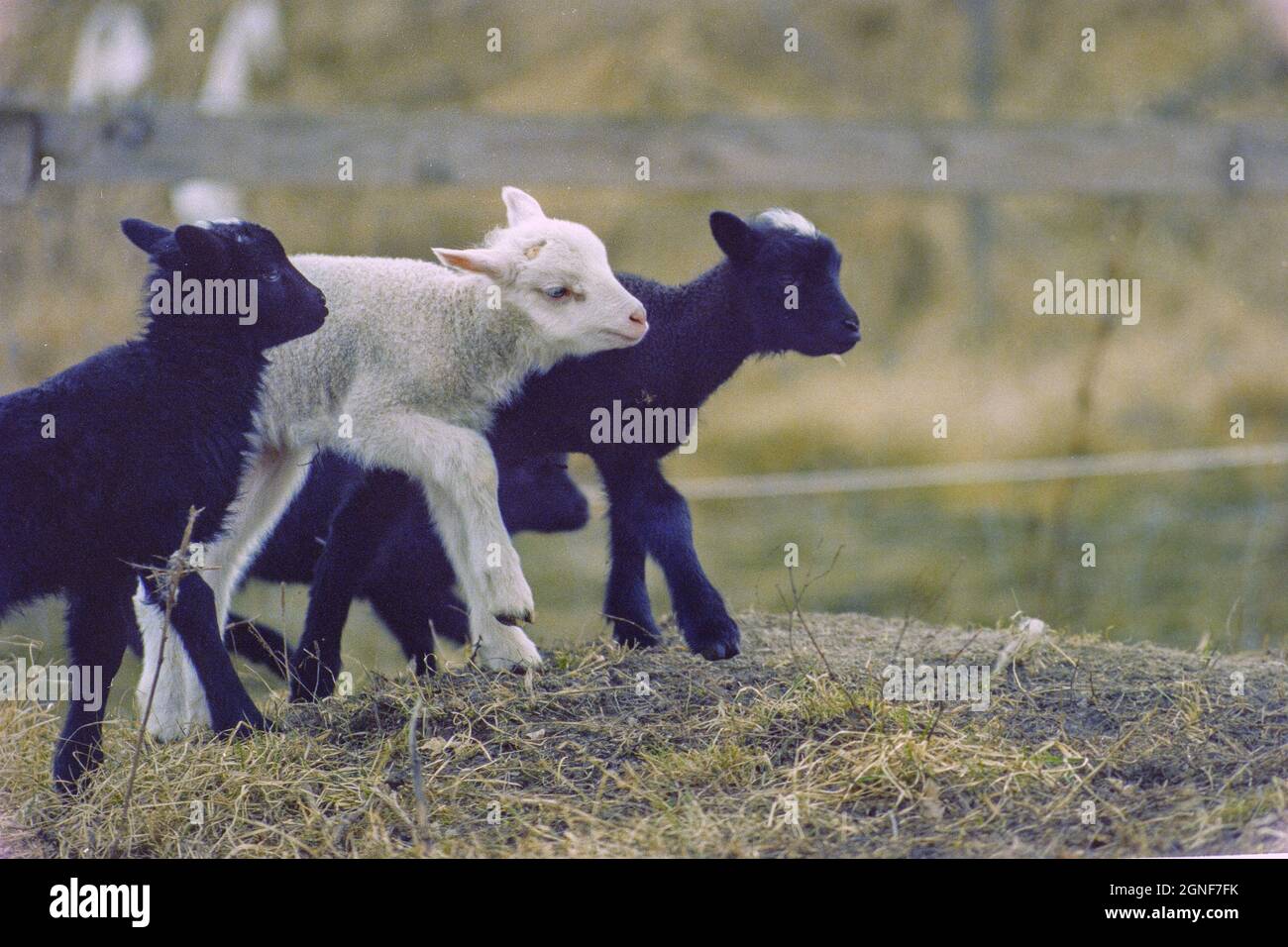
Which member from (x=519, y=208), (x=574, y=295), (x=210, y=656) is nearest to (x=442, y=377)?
(x=574, y=295)

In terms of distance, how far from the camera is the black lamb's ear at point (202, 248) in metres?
4.05

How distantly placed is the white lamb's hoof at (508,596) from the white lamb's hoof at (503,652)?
30cm

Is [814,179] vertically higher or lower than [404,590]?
higher

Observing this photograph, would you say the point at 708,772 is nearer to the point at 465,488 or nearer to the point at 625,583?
the point at 465,488

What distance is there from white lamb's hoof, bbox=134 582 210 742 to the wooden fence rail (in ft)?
7.52

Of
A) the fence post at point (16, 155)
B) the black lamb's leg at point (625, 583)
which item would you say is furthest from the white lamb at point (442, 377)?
the fence post at point (16, 155)

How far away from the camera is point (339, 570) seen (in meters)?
4.70

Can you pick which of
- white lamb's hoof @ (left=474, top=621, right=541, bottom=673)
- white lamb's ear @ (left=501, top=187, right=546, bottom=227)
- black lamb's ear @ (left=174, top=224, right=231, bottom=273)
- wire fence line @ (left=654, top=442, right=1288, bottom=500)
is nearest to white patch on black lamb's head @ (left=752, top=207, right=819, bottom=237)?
white lamb's ear @ (left=501, top=187, right=546, bottom=227)

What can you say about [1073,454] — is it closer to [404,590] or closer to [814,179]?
[814,179]

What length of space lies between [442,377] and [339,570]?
2.42 feet

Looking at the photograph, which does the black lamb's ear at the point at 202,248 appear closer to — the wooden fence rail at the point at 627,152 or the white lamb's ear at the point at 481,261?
the white lamb's ear at the point at 481,261

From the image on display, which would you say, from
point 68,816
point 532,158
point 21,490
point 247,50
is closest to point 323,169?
point 532,158
